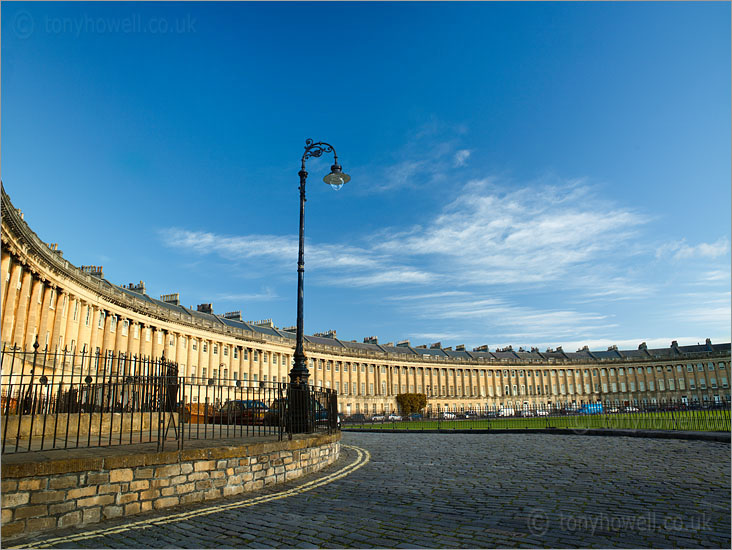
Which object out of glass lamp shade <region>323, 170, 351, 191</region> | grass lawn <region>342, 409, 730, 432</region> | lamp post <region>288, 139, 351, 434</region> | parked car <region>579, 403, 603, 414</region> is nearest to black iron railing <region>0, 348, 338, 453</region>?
lamp post <region>288, 139, 351, 434</region>

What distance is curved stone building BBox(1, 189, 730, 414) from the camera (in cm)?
3616

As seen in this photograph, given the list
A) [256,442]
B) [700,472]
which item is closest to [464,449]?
[700,472]

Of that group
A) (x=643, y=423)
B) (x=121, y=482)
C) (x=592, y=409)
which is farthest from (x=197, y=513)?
(x=592, y=409)

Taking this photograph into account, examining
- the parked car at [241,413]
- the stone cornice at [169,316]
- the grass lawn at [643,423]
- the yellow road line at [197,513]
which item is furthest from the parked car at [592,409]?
the yellow road line at [197,513]

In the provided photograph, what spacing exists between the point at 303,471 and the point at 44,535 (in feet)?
18.7

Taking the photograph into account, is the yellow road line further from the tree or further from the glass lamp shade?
the tree

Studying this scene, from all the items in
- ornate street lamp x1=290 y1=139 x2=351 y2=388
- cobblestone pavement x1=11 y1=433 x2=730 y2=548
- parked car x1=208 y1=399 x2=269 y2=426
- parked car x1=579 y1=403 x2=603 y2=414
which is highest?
ornate street lamp x1=290 y1=139 x2=351 y2=388

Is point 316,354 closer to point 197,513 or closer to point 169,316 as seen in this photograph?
point 169,316

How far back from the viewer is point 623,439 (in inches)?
777

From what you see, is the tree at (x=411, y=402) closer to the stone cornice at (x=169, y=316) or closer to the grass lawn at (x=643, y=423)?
the stone cornice at (x=169, y=316)

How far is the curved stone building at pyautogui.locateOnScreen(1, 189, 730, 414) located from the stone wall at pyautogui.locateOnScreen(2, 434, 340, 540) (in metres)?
13.7

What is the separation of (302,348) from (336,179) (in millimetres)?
5345

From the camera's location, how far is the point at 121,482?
7418 millimetres

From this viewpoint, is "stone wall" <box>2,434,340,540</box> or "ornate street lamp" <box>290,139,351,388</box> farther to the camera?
"ornate street lamp" <box>290,139,351,388</box>
